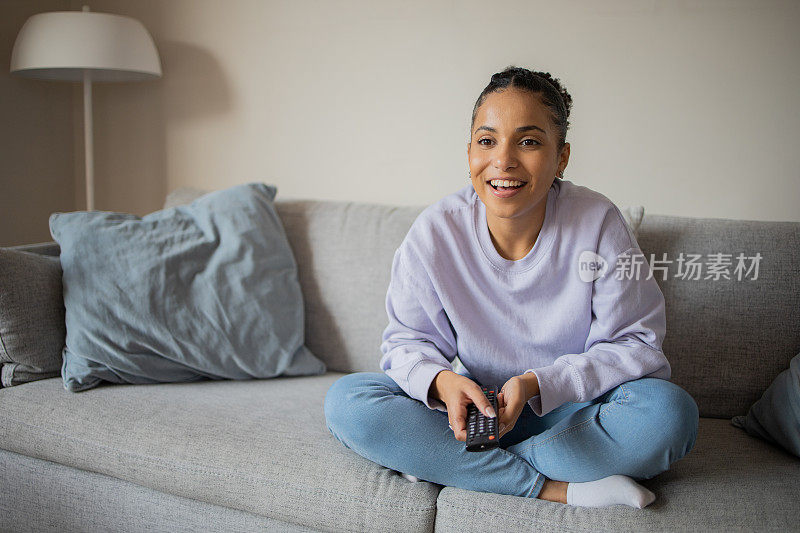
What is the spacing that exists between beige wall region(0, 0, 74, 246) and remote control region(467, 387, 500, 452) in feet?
6.74

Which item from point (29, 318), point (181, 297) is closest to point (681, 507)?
point (181, 297)

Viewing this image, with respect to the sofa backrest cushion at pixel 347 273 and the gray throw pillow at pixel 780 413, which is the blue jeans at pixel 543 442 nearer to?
the gray throw pillow at pixel 780 413

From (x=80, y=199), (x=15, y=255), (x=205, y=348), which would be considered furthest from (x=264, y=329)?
(x=80, y=199)

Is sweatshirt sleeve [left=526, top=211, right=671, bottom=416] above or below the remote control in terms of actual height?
above

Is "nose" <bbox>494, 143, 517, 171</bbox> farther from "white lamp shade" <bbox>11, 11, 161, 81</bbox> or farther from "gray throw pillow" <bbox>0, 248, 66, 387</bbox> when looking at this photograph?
"white lamp shade" <bbox>11, 11, 161, 81</bbox>

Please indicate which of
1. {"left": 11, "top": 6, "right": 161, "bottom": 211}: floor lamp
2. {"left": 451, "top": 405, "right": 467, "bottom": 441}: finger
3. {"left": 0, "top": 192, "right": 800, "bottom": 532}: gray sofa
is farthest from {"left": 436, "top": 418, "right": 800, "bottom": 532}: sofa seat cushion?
{"left": 11, "top": 6, "right": 161, "bottom": 211}: floor lamp

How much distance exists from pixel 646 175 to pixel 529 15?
555 mm

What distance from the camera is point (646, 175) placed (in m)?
1.94

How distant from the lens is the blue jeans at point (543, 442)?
1.12 metres

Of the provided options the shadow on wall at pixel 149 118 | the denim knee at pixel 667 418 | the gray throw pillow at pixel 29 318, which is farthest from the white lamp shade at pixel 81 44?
the denim knee at pixel 667 418

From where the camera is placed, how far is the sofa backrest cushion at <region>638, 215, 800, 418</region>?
58.0 inches

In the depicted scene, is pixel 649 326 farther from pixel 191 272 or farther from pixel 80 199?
pixel 80 199

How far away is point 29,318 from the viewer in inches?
60.2

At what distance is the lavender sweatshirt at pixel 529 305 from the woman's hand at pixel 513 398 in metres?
0.03
